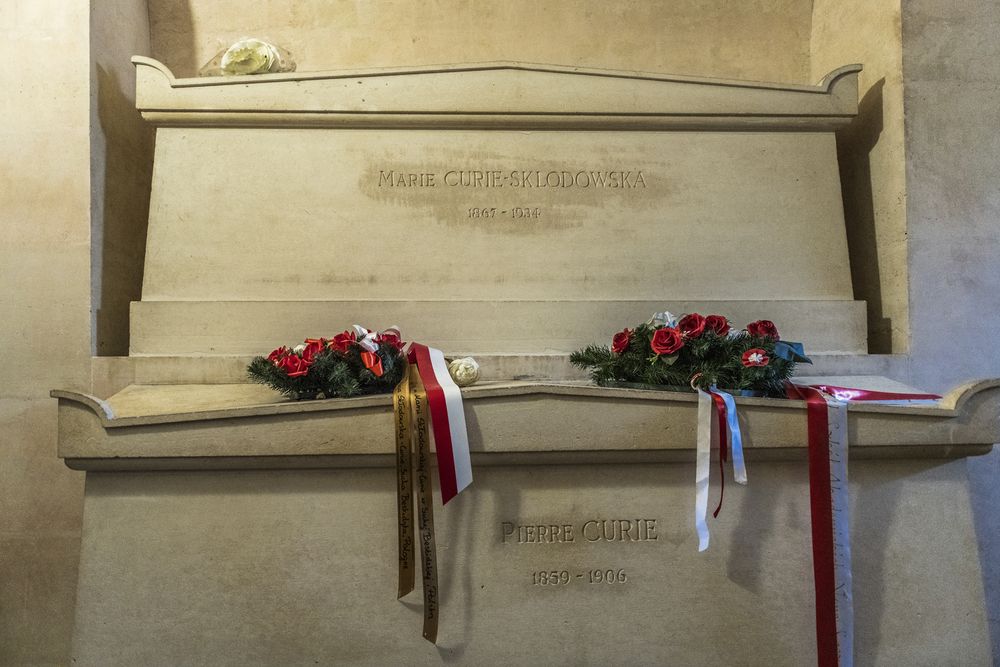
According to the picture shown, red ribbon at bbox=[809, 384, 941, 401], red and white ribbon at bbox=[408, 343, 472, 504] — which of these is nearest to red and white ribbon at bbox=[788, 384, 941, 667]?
red ribbon at bbox=[809, 384, 941, 401]

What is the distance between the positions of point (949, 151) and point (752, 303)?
3.92 ft

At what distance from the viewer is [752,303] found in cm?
336

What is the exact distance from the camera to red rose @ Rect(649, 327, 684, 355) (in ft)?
8.52

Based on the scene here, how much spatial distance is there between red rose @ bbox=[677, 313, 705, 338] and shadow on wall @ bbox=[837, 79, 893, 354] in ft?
4.63

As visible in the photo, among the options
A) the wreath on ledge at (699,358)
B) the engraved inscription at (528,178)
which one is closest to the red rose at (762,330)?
the wreath on ledge at (699,358)

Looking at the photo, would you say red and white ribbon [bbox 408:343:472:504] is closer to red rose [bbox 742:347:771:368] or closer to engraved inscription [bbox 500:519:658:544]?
engraved inscription [bbox 500:519:658:544]

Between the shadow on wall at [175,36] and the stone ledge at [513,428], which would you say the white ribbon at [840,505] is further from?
the shadow on wall at [175,36]

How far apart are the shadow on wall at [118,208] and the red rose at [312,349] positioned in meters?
1.28

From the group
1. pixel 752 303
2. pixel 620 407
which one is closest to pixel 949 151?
pixel 752 303

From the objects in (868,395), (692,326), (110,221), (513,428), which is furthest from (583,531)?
(110,221)

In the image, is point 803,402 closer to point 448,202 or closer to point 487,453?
point 487,453

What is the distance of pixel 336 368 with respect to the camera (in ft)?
8.57

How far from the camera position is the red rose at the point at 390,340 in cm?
275

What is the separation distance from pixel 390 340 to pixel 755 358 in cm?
127
